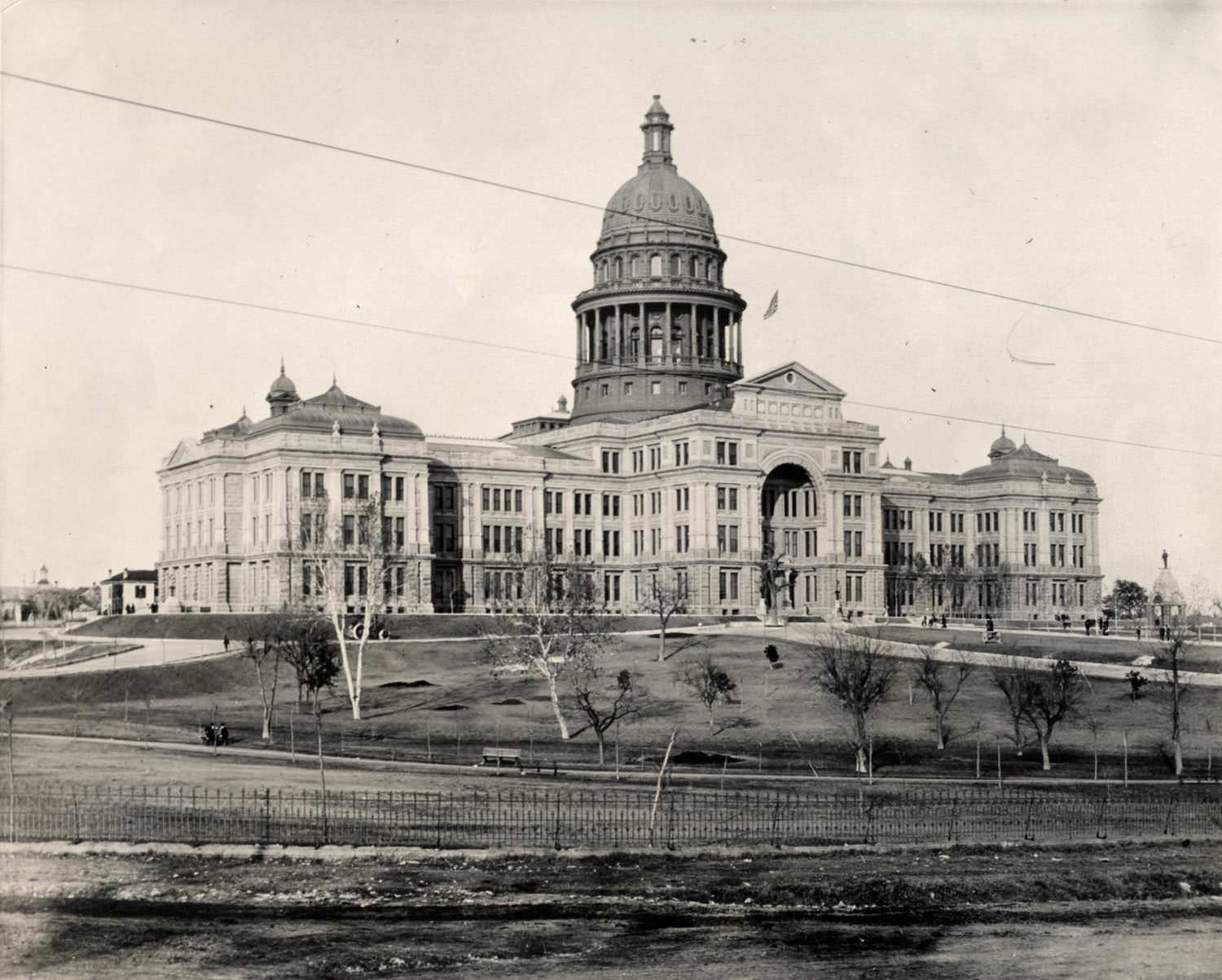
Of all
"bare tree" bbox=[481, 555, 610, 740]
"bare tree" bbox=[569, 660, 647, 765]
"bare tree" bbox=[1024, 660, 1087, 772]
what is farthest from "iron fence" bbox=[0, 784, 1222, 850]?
"bare tree" bbox=[481, 555, 610, 740]

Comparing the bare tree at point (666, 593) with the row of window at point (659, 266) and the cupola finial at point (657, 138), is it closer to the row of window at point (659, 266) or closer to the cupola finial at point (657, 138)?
the row of window at point (659, 266)

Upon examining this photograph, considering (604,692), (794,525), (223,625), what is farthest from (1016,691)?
(794,525)

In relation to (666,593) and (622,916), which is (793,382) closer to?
(666,593)

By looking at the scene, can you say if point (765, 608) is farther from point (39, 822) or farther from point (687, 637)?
point (39, 822)

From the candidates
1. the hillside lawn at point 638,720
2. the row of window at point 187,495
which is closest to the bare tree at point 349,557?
the hillside lawn at point 638,720

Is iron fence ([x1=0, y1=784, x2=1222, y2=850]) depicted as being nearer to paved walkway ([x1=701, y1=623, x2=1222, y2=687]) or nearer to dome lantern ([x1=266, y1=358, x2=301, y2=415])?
paved walkway ([x1=701, y1=623, x2=1222, y2=687])

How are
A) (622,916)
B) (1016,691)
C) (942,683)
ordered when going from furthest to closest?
(942,683) → (1016,691) → (622,916)
